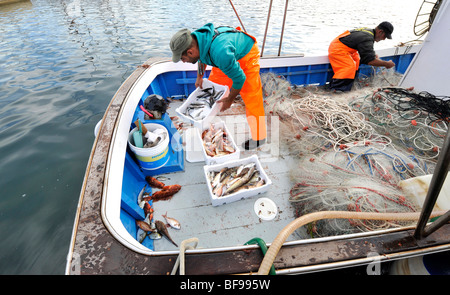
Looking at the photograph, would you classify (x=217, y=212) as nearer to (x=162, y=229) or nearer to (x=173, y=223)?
(x=173, y=223)

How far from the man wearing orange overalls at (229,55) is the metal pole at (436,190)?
2.04 m

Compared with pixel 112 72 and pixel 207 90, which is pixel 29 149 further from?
pixel 112 72

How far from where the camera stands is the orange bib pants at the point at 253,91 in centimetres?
303

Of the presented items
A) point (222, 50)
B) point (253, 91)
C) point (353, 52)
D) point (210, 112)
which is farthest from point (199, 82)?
point (353, 52)

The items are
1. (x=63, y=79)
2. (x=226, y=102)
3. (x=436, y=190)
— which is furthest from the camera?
(x=63, y=79)

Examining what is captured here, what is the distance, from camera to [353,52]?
4.76 metres

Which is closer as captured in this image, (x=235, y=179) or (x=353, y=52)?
(x=235, y=179)

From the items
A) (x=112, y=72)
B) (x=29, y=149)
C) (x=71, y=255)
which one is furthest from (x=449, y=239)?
(x=112, y=72)

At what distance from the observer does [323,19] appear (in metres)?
17.2

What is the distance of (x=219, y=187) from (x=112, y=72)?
292 inches

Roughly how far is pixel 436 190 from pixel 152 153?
2721 millimetres

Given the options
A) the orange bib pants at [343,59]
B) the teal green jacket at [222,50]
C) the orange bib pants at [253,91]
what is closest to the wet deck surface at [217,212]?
the orange bib pants at [253,91]

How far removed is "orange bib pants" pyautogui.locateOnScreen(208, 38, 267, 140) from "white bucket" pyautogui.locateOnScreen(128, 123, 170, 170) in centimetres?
139

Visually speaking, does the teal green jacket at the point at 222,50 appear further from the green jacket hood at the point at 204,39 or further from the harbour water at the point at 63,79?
the harbour water at the point at 63,79
